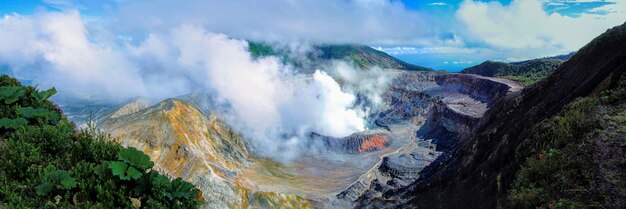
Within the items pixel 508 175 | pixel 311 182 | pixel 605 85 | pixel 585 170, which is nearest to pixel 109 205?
pixel 585 170

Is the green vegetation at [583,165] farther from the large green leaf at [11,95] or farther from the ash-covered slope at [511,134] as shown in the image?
the large green leaf at [11,95]

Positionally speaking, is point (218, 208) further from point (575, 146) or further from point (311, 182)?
point (575, 146)

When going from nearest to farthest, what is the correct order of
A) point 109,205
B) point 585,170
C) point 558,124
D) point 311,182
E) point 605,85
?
point 109,205, point 585,170, point 558,124, point 605,85, point 311,182

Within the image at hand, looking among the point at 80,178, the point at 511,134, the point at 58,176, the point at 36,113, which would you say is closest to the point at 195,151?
the point at 511,134

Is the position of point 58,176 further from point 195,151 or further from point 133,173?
point 195,151

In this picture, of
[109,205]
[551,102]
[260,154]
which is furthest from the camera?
[260,154]
